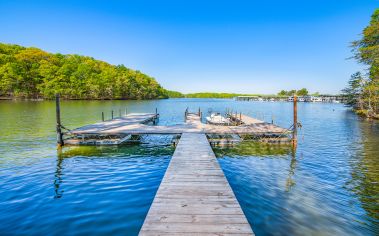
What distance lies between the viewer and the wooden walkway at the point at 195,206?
4.60 meters

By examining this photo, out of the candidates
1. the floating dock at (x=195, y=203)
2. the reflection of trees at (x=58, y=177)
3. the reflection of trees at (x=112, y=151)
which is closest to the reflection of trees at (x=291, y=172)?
the floating dock at (x=195, y=203)

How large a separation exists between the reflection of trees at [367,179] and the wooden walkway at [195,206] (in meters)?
5.33

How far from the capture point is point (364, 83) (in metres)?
41.5

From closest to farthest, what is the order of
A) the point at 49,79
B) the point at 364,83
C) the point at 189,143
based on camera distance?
1. the point at 189,143
2. the point at 364,83
3. the point at 49,79

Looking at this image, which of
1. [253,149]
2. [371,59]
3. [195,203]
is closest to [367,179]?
[253,149]

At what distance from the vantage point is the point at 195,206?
5703 mm

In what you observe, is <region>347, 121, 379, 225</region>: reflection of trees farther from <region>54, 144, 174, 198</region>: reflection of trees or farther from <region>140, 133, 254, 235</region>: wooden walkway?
<region>54, 144, 174, 198</region>: reflection of trees

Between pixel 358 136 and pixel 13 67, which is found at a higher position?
pixel 13 67

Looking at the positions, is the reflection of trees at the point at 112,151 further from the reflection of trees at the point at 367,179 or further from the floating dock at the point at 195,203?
the reflection of trees at the point at 367,179

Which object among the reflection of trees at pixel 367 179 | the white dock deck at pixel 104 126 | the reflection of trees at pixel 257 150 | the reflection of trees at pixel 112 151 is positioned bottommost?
the reflection of trees at pixel 367 179

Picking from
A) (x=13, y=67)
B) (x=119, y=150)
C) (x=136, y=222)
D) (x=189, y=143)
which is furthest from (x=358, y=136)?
(x=13, y=67)

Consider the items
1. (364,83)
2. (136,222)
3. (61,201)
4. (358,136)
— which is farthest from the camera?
(364,83)

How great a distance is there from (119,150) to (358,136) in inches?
938

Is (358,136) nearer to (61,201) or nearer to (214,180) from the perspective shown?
(214,180)
